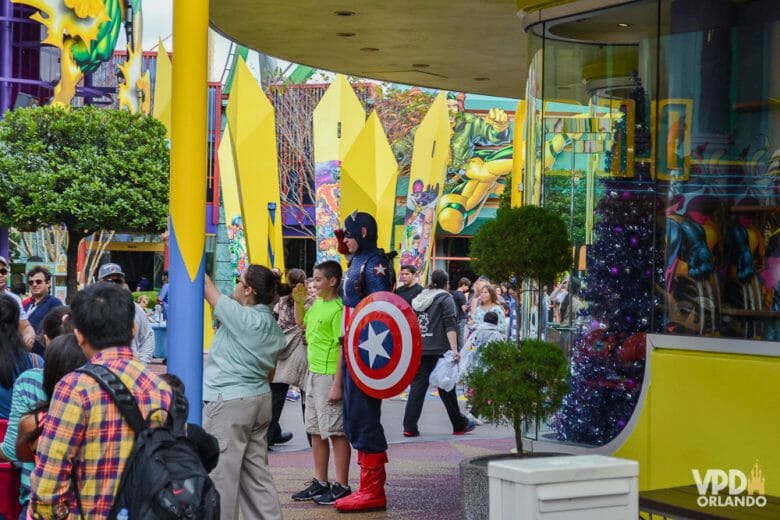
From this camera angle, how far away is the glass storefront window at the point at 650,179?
22.0 feet

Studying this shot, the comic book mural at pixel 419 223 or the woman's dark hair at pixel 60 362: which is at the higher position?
the comic book mural at pixel 419 223

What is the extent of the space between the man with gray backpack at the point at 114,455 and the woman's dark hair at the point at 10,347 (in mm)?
2333

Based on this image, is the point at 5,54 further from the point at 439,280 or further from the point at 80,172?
the point at 439,280

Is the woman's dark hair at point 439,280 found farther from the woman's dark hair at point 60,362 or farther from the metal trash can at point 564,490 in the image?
the metal trash can at point 564,490

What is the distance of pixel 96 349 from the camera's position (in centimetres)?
440

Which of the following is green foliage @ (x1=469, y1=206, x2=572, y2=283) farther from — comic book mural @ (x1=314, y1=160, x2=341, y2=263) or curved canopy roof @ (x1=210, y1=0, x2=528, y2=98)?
comic book mural @ (x1=314, y1=160, x2=341, y2=263)

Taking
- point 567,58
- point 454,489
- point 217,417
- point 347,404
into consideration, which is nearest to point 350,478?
point 454,489

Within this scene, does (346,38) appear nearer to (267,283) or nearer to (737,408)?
(267,283)

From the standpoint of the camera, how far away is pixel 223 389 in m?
7.50

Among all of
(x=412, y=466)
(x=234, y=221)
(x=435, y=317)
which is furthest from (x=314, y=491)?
(x=234, y=221)

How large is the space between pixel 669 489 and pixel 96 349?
333 cm

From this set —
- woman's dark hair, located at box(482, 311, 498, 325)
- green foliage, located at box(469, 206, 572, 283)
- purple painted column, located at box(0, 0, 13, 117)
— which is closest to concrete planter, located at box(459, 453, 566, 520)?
green foliage, located at box(469, 206, 572, 283)

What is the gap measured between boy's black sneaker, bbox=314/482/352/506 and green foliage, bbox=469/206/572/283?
277 cm

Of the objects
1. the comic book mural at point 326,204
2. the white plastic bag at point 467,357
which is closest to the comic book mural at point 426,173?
the comic book mural at point 326,204
